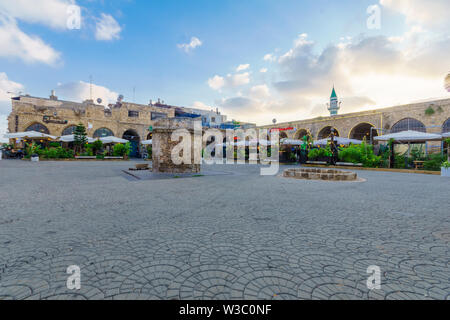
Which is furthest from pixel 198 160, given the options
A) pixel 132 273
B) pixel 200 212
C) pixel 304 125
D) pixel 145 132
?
pixel 145 132

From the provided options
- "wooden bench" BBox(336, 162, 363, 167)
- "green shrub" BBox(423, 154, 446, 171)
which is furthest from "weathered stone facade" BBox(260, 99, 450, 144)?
"green shrub" BBox(423, 154, 446, 171)

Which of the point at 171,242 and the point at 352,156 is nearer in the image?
the point at 171,242

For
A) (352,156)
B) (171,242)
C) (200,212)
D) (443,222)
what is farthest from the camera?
(352,156)

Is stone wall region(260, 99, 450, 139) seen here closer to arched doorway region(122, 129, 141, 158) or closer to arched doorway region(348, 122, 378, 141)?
arched doorway region(348, 122, 378, 141)

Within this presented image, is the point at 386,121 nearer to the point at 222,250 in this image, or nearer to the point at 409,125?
the point at 409,125

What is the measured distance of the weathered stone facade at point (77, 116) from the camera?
25.7m

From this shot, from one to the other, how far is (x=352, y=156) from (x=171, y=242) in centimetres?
1660

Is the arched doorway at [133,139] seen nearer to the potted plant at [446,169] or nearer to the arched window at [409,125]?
the arched window at [409,125]

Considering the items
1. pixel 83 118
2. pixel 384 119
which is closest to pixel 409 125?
pixel 384 119

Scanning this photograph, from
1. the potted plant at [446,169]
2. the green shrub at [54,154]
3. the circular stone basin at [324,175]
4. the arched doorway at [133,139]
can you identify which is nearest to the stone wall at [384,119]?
the circular stone basin at [324,175]

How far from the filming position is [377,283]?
1.78m

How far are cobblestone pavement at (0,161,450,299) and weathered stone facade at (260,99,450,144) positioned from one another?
35.5ft

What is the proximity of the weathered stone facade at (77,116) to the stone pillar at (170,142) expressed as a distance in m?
24.8
